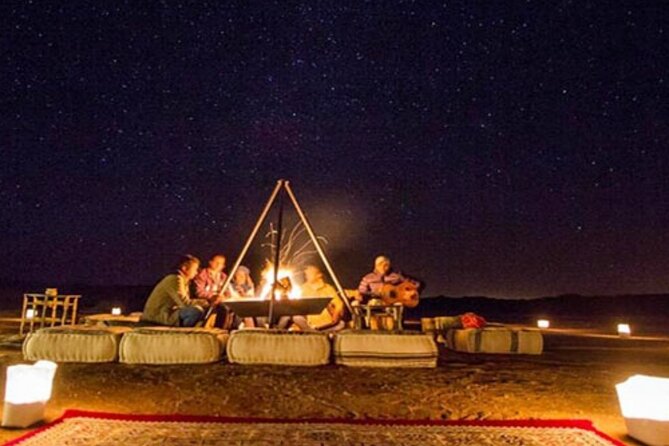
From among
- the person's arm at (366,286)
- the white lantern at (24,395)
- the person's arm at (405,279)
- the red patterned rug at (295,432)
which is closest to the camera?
the red patterned rug at (295,432)

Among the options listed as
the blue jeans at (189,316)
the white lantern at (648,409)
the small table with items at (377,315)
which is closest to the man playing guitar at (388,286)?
the small table with items at (377,315)

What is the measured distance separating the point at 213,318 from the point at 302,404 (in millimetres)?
5232

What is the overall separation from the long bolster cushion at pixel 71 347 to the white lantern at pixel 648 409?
20.5ft

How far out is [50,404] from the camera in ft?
15.5

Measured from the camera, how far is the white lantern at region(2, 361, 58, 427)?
3.82m

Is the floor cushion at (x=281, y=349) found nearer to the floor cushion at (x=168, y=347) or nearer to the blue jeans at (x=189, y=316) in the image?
the floor cushion at (x=168, y=347)

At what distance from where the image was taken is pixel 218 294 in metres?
9.23

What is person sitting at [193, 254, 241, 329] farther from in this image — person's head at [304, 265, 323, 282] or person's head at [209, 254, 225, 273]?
person's head at [304, 265, 323, 282]

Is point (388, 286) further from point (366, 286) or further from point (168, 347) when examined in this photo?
point (168, 347)

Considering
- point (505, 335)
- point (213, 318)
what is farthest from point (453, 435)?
point (213, 318)

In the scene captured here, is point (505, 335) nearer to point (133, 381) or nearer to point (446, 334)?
point (446, 334)

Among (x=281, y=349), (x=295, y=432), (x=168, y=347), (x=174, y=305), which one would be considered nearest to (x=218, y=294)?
(x=174, y=305)

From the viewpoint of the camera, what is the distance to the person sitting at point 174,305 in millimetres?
8367

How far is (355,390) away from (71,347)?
13.7 feet
